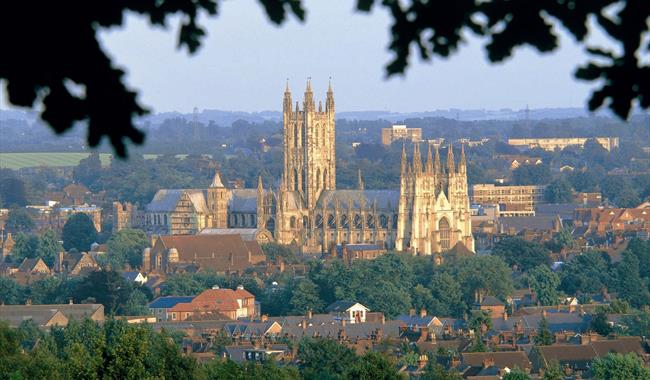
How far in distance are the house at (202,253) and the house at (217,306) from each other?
1526 cm

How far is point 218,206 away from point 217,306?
2982 cm

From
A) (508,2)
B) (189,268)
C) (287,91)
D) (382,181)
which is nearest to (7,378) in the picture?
(508,2)

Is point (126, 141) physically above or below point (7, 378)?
above

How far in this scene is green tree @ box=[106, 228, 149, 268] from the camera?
93.7 metres

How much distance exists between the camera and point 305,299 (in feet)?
228

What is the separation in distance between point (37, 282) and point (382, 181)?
69.1m

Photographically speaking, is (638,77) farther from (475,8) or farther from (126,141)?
(126,141)

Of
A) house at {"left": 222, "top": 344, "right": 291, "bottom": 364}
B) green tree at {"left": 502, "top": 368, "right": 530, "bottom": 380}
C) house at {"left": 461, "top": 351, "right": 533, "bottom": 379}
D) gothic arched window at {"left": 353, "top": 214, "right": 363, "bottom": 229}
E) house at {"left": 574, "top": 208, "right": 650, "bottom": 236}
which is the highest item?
gothic arched window at {"left": 353, "top": 214, "right": 363, "bottom": 229}

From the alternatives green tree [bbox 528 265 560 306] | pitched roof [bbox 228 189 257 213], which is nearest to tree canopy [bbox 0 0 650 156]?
green tree [bbox 528 265 560 306]

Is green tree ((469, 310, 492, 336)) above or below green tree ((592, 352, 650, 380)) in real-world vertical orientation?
below

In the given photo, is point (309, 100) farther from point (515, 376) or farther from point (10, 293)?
point (515, 376)

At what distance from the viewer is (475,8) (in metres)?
4.34

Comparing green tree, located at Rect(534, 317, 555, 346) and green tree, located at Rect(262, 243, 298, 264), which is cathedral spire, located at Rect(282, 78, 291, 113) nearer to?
green tree, located at Rect(262, 243, 298, 264)

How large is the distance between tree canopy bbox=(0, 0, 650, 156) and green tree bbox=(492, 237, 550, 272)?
8317cm
